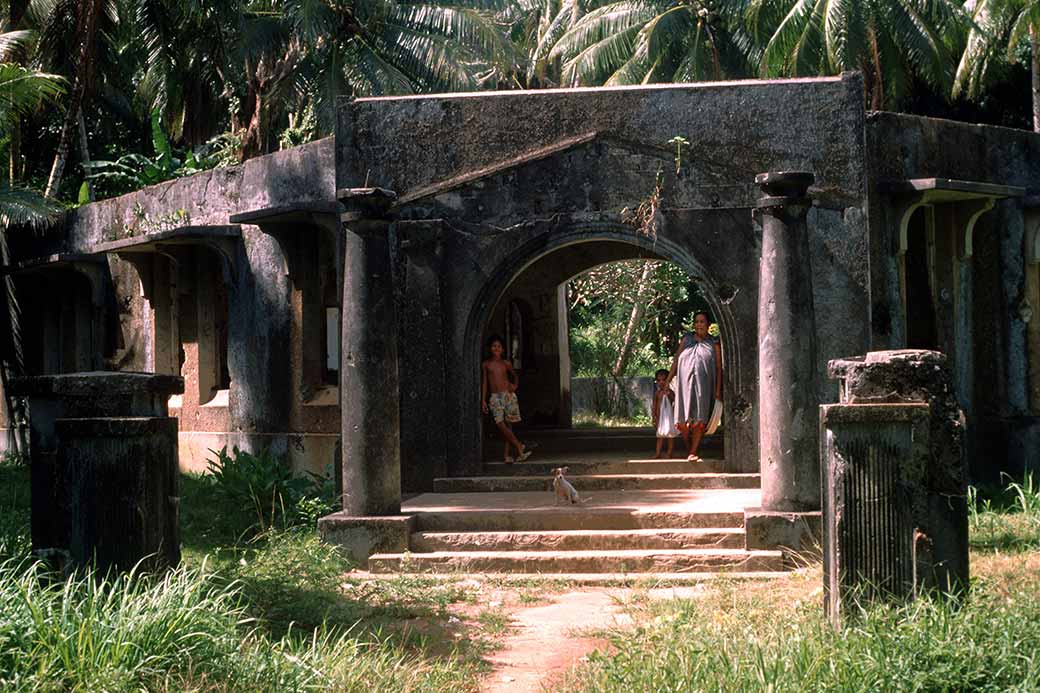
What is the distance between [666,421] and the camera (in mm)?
13242

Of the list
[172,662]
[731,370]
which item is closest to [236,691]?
[172,662]

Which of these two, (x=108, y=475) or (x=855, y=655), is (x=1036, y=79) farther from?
(x=108, y=475)

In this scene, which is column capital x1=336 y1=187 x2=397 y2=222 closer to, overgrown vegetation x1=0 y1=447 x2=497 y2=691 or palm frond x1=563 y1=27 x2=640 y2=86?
overgrown vegetation x1=0 y1=447 x2=497 y2=691

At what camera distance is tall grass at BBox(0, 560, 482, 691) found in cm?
585

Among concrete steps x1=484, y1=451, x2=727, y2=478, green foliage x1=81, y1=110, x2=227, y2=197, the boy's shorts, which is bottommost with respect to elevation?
concrete steps x1=484, y1=451, x2=727, y2=478

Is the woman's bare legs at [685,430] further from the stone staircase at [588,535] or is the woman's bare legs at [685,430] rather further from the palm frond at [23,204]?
the palm frond at [23,204]

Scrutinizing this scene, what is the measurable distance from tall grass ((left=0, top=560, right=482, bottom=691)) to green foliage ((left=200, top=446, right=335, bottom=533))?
4740mm

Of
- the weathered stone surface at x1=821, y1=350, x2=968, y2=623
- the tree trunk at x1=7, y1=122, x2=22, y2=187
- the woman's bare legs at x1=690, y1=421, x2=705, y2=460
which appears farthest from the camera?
the tree trunk at x1=7, y1=122, x2=22, y2=187

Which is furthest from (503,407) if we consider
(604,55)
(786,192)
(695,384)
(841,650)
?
(604,55)

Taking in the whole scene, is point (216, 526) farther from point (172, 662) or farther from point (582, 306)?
point (582, 306)

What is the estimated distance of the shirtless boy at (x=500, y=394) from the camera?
13250 mm

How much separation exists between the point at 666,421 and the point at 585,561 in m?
3.18

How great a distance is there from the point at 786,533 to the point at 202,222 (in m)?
8.60

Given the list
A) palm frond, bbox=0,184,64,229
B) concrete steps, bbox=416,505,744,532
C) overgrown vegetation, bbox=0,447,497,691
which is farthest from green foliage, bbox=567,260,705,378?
overgrown vegetation, bbox=0,447,497,691
